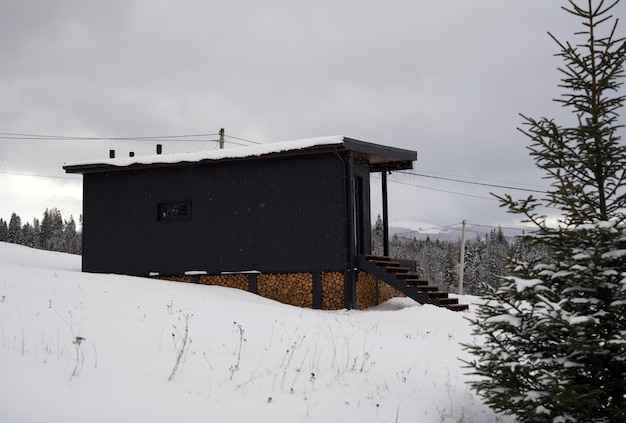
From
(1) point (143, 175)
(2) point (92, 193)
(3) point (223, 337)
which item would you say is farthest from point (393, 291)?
(3) point (223, 337)

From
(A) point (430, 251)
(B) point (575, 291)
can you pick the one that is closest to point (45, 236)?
(A) point (430, 251)

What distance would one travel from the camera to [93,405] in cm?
521

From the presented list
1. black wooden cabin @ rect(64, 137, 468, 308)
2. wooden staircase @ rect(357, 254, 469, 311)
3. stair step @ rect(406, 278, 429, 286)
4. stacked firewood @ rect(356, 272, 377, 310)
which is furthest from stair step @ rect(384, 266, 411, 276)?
stacked firewood @ rect(356, 272, 377, 310)

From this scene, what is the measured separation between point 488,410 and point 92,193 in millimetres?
A: 15956

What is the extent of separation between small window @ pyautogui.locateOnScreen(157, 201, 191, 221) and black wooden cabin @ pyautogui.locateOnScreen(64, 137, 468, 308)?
0.03 meters

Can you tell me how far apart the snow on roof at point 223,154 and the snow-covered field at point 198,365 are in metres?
5.94

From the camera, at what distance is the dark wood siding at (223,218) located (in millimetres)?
16219

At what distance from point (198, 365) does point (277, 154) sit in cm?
1010

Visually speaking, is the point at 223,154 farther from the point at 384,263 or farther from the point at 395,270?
the point at 395,270

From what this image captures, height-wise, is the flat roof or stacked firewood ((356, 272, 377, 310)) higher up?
the flat roof

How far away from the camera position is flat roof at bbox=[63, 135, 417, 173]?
1573cm

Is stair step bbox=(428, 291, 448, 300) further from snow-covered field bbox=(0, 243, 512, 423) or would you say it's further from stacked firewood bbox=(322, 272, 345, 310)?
snow-covered field bbox=(0, 243, 512, 423)

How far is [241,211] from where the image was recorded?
17172 millimetres

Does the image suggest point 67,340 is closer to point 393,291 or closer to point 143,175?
point 143,175
